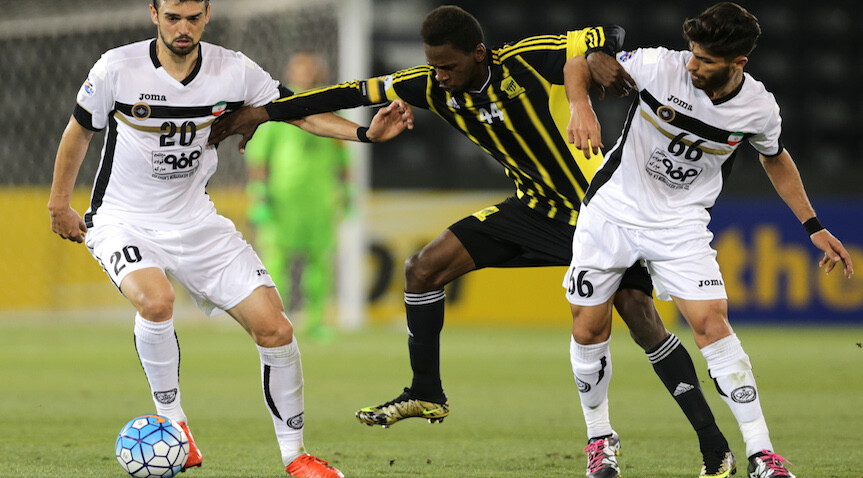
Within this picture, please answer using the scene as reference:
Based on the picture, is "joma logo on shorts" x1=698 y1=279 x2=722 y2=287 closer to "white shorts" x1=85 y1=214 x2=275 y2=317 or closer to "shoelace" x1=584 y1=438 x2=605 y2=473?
"shoelace" x1=584 y1=438 x2=605 y2=473

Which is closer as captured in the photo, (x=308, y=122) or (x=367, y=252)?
(x=308, y=122)

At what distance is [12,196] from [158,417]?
31.3 ft

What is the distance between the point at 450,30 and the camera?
15.8 feet

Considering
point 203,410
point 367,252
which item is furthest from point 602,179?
point 367,252

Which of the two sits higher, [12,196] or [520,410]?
[12,196]

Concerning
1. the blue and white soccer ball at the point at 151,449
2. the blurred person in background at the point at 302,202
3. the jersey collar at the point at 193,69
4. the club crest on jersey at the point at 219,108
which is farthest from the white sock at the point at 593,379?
the blurred person in background at the point at 302,202

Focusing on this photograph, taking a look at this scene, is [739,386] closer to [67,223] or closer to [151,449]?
[151,449]

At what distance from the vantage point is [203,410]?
661cm

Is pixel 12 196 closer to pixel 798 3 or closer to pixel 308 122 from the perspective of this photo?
pixel 308 122

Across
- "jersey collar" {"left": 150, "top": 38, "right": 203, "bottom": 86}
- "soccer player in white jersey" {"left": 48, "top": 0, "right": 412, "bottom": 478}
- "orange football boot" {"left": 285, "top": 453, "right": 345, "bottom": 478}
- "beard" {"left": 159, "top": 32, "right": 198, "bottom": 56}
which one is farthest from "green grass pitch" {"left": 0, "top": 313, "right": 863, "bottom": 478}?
"beard" {"left": 159, "top": 32, "right": 198, "bottom": 56}

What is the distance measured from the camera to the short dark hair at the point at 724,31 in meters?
4.16

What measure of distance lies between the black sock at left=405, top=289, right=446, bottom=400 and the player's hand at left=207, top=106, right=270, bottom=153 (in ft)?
3.62

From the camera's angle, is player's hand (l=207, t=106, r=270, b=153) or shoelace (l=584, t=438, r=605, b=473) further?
player's hand (l=207, t=106, r=270, b=153)

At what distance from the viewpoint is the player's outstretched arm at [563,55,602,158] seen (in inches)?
171
